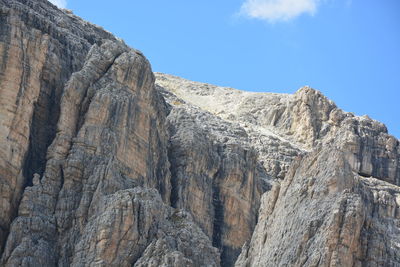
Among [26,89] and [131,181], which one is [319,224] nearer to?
[131,181]

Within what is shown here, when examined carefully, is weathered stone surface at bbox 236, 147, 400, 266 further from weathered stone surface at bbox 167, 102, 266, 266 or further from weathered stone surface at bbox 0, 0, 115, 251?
weathered stone surface at bbox 167, 102, 266, 266

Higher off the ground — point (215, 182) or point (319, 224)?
point (215, 182)

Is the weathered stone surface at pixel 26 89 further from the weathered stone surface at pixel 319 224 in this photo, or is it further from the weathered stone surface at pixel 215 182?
the weathered stone surface at pixel 319 224

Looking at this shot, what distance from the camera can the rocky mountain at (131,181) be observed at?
295 feet

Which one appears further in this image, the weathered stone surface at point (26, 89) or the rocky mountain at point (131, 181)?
the weathered stone surface at point (26, 89)

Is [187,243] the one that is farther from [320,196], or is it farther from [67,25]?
[67,25]

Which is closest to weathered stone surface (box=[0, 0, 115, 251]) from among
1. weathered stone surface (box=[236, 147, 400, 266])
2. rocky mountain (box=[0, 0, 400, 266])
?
rocky mountain (box=[0, 0, 400, 266])

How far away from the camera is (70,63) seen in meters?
123

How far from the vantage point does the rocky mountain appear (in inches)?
3543

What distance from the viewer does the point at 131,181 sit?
113m

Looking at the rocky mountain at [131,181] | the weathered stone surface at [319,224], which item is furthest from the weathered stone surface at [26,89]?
the weathered stone surface at [319,224]

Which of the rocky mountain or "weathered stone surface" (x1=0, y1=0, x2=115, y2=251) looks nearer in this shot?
the rocky mountain

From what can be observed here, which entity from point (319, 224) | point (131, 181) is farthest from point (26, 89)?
point (319, 224)

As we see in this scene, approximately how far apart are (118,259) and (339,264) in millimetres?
20035
